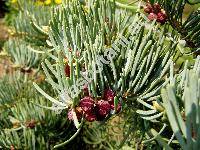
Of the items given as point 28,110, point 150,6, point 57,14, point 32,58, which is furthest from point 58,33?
point 32,58

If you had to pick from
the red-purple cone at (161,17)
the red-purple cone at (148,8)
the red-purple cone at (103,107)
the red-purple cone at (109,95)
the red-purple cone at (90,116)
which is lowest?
the red-purple cone at (90,116)

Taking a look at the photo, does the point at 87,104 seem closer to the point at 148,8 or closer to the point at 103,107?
the point at 103,107

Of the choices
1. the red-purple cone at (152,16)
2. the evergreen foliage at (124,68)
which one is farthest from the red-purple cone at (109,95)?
the red-purple cone at (152,16)

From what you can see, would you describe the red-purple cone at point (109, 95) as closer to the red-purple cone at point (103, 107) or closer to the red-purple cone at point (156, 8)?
the red-purple cone at point (103, 107)

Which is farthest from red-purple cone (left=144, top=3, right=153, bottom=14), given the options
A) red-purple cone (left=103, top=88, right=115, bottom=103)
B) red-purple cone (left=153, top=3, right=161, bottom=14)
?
red-purple cone (left=103, top=88, right=115, bottom=103)

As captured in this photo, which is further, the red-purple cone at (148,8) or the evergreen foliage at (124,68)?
the red-purple cone at (148,8)

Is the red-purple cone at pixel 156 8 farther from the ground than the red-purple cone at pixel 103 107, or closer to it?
farther from the ground

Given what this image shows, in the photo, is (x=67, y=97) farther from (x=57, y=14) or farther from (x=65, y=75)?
(x=57, y=14)
